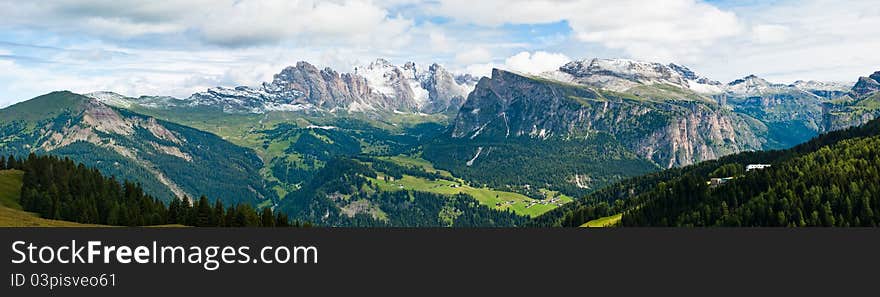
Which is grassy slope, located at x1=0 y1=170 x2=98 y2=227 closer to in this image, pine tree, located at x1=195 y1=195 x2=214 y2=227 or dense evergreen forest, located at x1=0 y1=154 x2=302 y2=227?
dense evergreen forest, located at x1=0 y1=154 x2=302 y2=227

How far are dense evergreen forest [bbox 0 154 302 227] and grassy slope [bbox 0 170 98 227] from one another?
7.03ft

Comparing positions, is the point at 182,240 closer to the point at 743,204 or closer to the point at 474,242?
the point at 474,242

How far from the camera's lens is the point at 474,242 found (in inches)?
3474

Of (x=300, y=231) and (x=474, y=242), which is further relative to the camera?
(x=474, y=242)

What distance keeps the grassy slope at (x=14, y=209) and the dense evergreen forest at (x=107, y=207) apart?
7.03 feet

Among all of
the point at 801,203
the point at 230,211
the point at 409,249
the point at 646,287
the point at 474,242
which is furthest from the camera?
the point at 801,203

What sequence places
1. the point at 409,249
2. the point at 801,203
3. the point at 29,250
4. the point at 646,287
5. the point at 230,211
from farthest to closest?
the point at 801,203 → the point at 230,211 → the point at 409,249 → the point at 646,287 → the point at 29,250

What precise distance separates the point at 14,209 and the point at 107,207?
17.3 m

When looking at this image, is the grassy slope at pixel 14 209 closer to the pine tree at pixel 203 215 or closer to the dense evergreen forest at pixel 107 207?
the dense evergreen forest at pixel 107 207

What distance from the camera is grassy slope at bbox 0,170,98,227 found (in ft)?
423

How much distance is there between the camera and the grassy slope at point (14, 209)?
12905 cm

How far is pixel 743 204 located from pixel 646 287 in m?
130

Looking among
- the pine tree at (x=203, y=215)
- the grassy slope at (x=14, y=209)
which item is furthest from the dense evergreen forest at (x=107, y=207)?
the grassy slope at (x=14, y=209)

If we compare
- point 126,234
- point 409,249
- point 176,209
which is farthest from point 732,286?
point 176,209
